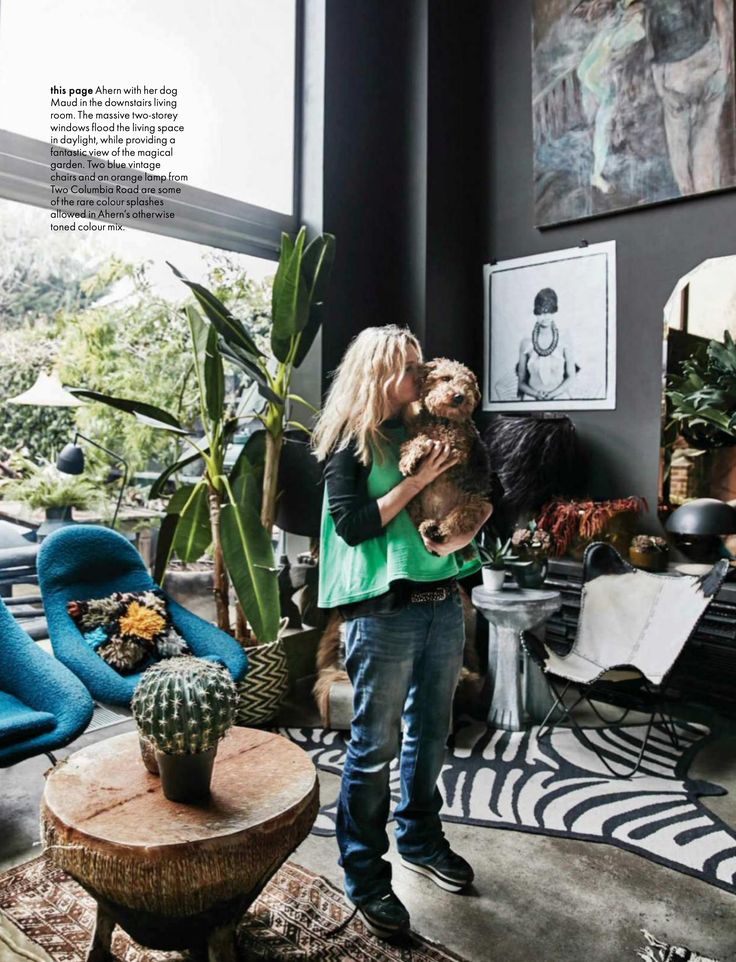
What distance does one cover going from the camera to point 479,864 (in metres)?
2.30

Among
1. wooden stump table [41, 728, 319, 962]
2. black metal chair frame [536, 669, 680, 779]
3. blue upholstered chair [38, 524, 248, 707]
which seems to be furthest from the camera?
black metal chair frame [536, 669, 680, 779]

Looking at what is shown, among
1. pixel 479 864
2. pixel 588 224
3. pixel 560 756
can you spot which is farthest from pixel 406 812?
pixel 588 224

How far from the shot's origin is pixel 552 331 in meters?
4.29

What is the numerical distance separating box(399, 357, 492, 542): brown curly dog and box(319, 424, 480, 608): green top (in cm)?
5

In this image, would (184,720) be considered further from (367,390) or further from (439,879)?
(439,879)

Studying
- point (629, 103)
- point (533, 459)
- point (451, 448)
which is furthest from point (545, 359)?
point (451, 448)

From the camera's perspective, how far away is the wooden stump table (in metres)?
1.45

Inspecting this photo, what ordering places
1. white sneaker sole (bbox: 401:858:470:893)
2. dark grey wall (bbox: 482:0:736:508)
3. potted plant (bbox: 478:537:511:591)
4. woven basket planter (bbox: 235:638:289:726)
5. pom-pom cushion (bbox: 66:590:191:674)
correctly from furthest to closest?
dark grey wall (bbox: 482:0:736:508)
potted plant (bbox: 478:537:511:591)
woven basket planter (bbox: 235:638:289:726)
pom-pom cushion (bbox: 66:590:191:674)
white sneaker sole (bbox: 401:858:470:893)

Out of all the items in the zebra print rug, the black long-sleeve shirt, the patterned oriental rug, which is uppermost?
the black long-sleeve shirt

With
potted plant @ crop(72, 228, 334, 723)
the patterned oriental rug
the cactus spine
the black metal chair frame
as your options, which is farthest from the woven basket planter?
the cactus spine

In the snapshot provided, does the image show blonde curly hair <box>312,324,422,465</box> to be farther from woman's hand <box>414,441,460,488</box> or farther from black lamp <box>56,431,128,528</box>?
black lamp <box>56,431,128,528</box>

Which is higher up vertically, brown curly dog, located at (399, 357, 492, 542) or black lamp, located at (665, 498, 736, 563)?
brown curly dog, located at (399, 357, 492, 542)

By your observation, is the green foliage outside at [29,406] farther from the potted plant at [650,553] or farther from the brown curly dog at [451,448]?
the potted plant at [650,553]

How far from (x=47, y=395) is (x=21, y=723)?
146 centimetres
